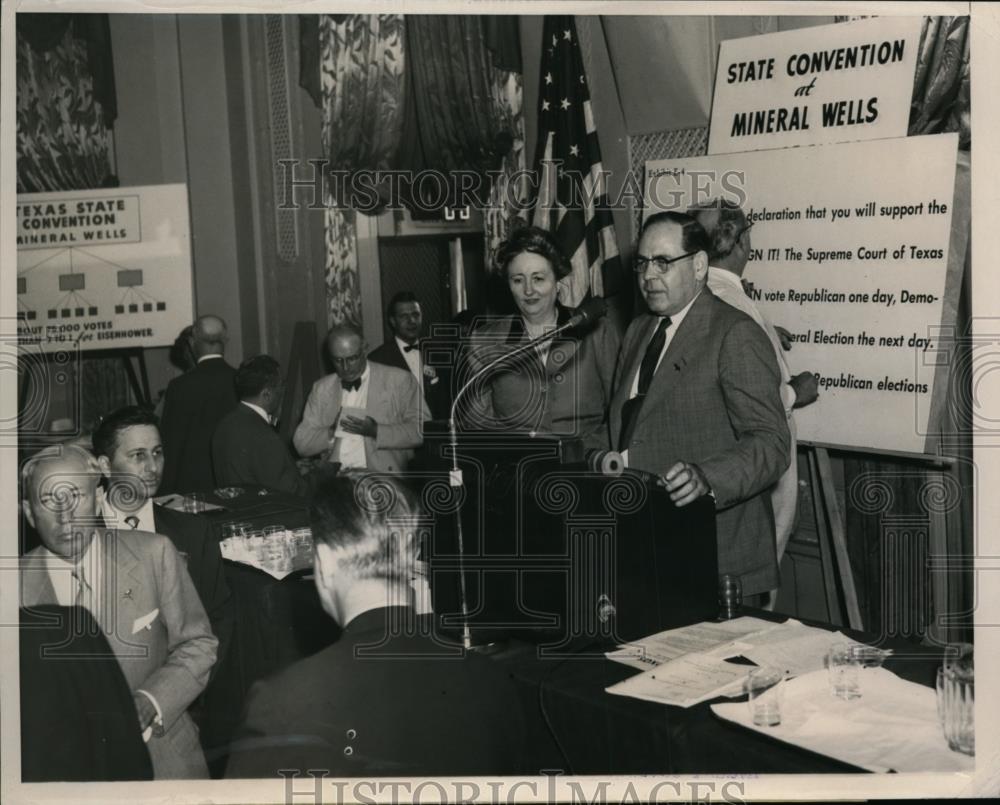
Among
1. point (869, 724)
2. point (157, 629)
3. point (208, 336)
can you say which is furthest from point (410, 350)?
point (869, 724)

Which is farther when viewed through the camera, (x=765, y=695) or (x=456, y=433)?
(x=456, y=433)

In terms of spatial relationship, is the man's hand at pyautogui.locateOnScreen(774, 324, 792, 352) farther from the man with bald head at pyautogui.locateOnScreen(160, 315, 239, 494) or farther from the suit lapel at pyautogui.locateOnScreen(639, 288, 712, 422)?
the man with bald head at pyautogui.locateOnScreen(160, 315, 239, 494)

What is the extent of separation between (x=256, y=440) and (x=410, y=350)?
56 centimetres

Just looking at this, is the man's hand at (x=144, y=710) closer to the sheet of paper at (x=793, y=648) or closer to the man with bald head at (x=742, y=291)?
the sheet of paper at (x=793, y=648)

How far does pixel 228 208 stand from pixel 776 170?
5.67ft

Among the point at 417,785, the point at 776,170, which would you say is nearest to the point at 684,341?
the point at 776,170

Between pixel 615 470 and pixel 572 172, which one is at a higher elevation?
pixel 572 172

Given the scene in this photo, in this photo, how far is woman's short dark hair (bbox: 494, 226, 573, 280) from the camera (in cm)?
318

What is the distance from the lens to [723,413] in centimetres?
281

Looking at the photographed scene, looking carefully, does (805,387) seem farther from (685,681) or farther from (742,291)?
(685,681)

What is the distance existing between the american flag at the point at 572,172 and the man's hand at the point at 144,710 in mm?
1738

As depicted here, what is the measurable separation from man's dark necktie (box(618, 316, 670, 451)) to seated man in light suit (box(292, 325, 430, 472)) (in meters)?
0.70

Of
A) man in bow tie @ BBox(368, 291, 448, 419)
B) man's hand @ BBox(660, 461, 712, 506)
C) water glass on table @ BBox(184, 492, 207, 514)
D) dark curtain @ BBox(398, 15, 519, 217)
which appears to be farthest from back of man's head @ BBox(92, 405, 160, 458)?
man's hand @ BBox(660, 461, 712, 506)

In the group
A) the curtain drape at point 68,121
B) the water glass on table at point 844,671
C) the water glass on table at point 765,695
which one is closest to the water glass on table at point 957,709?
the water glass on table at point 844,671
